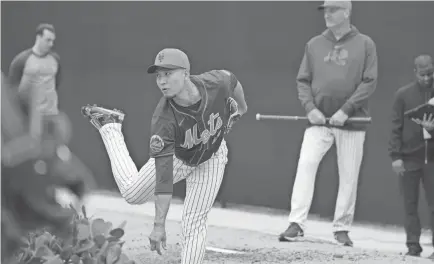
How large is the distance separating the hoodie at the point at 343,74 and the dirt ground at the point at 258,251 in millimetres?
1097

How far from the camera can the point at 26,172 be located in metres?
1.97

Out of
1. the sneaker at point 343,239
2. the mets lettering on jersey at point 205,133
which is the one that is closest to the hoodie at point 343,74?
the sneaker at point 343,239

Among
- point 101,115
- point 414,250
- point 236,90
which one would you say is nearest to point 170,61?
point 236,90

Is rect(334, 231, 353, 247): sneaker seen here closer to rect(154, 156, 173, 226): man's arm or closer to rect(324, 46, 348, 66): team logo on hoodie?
rect(324, 46, 348, 66): team logo on hoodie

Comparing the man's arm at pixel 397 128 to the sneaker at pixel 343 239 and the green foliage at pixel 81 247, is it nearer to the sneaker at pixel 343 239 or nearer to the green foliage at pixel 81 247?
the sneaker at pixel 343 239

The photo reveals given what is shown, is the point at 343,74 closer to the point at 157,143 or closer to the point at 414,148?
the point at 414,148

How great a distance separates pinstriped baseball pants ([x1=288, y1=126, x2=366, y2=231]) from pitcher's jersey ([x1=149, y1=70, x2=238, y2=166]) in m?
2.03

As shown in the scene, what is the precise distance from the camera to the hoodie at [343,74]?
7578mm

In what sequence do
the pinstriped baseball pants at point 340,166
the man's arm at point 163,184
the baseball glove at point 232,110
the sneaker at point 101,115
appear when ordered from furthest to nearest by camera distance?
1. the pinstriped baseball pants at point 340,166
2. the sneaker at point 101,115
3. the baseball glove at point 232,110
4. the man's arm at point 163,184

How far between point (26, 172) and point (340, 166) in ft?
19.6

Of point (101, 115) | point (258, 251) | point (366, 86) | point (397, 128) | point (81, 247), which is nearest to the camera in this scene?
point (81, 247)

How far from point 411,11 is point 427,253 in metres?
2.18

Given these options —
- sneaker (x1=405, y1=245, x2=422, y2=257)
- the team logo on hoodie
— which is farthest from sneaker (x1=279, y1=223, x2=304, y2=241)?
the team logo on hoodie

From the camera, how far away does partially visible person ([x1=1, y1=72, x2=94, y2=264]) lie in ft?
6.43
